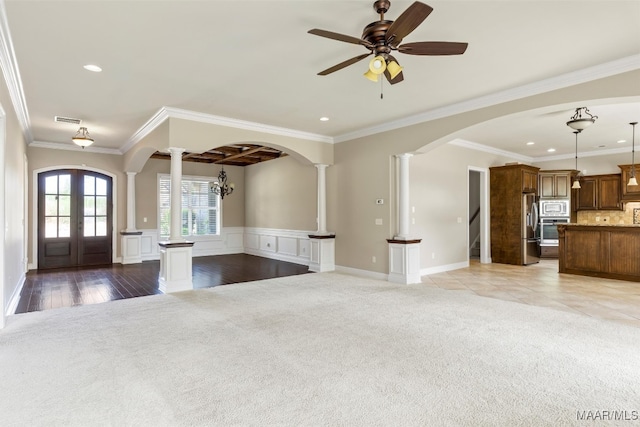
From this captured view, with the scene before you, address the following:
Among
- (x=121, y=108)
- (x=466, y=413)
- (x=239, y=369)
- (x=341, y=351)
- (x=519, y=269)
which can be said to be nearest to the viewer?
(x=466, y=413)

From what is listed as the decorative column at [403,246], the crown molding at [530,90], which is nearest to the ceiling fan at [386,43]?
the crown molding at [530,90]

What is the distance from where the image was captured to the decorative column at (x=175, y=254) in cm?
567

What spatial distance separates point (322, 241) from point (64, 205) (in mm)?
6167

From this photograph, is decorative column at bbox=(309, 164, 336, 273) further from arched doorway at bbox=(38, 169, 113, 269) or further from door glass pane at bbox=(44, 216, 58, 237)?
door glass pane at bbox=(44, 216, 58, 237)

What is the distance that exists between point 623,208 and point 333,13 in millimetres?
9464

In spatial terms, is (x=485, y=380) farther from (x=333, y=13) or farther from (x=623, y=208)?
(x=623, y=208)

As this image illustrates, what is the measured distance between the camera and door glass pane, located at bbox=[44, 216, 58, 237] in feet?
26.8

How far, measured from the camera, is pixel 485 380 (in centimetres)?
268

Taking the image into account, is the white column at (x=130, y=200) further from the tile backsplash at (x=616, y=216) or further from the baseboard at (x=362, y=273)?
the tile backsplash at (x=616, y=216)

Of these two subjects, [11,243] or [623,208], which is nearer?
[11,243]

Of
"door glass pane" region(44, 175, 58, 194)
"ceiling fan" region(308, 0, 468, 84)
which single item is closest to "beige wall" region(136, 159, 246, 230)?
"door glass pane" region(44, 175, 58, 194)

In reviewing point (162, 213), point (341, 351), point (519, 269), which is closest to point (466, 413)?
point (341, 351)

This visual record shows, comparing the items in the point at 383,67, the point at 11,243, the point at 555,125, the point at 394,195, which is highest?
the point at 555,125

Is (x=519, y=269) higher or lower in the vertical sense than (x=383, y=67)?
lower
